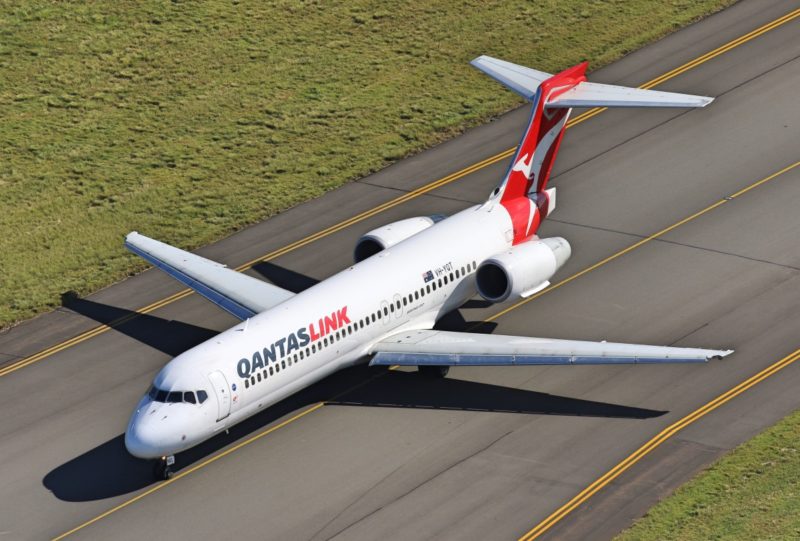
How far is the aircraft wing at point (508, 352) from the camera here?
4091 cm

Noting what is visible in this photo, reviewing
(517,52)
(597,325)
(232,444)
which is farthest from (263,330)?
(517,52)

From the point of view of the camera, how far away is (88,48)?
227 feet

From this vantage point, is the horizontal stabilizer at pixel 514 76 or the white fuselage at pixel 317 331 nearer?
the white fuselage at pixel 317 331

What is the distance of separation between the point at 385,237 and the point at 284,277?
629 centimetres

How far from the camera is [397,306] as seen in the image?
1722 inches

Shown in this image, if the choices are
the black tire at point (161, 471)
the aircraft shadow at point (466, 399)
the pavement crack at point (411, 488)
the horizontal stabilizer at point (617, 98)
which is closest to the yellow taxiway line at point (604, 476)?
the black tire at point (161, 471)

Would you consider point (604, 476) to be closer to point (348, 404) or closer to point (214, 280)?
point (348, 404)

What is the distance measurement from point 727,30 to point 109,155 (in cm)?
2913

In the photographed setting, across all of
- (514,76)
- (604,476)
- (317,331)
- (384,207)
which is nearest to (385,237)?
(317,331)

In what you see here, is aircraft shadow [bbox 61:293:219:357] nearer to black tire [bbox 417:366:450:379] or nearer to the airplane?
the airplane

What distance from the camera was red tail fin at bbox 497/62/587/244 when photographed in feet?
154

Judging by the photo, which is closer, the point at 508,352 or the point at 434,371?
the point at 508,352

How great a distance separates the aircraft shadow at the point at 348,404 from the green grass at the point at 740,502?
3.54 m

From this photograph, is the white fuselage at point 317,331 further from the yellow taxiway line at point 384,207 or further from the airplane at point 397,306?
the yellow taxiway line at point 384,207
